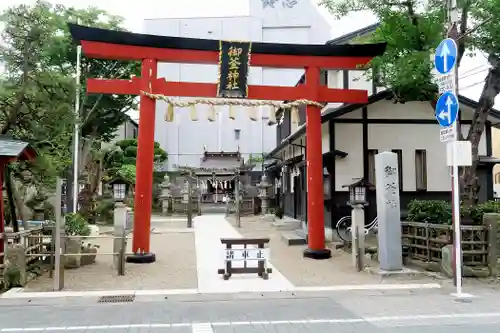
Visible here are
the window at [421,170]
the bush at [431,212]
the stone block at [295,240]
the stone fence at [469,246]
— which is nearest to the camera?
the stone fence at [469,246]

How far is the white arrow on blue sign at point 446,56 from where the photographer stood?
358 inches

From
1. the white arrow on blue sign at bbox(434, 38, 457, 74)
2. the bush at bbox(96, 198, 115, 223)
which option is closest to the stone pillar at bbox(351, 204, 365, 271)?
the white arrow on blue sign at bbox(434, 38, 457, 74)

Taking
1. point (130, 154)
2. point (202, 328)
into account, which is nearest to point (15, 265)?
point (202, 328)

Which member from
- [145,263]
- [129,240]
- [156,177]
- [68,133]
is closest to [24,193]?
[129,240]

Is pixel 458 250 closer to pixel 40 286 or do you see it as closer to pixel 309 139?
pixel 309 139

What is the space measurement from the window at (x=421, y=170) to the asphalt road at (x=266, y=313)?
8151 millimetres

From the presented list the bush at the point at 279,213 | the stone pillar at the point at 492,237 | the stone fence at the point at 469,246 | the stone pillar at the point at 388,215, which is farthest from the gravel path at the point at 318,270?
the bush at the point at 279,213

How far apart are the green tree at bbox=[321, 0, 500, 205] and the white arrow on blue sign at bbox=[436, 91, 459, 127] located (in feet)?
8.11

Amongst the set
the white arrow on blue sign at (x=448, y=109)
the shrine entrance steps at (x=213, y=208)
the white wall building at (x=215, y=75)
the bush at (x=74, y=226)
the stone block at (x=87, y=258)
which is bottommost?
the stone block at (x=87, y=258)

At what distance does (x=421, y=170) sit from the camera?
16.9 m

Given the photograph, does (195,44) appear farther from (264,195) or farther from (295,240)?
(264,195)

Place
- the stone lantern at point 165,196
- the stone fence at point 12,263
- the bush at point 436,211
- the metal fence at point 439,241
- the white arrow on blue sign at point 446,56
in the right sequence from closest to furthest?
the white arrow on blue sign at point 446,56
the stone fence at point 12,263
the metal fence at point 439,241
the bush at point 436,211
the stone lantern at point 165,196

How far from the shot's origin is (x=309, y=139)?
13430mm

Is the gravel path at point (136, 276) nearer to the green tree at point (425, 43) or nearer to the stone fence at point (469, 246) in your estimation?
the stone fence at point (469, 246)
